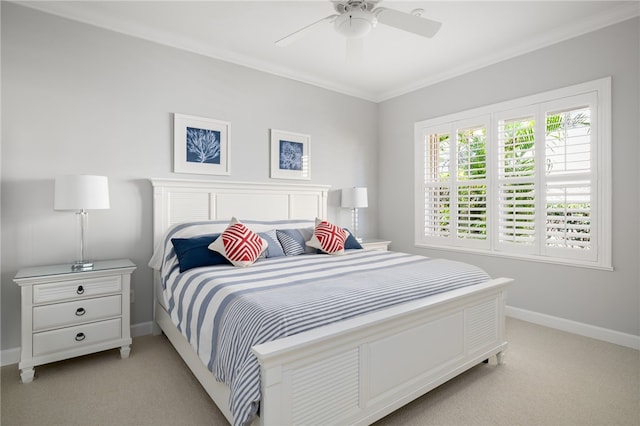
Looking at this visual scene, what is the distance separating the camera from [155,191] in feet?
9.95

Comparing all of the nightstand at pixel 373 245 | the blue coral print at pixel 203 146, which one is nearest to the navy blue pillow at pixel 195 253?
the blue coral print at pixel 203 146

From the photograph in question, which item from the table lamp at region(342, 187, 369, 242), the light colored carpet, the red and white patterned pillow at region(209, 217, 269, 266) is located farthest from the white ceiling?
the light colored carpet

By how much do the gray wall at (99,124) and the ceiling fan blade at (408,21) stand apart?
1834 mm

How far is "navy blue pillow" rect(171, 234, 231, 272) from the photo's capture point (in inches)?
97.4

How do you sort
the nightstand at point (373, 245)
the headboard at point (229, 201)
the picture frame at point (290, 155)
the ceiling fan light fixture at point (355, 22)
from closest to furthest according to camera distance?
the ceiling fan light fixture at point (355, 22)
the headboard at point (229, 201)
the picture frame at point (290, 155)
the nightstand at point (373, 245)

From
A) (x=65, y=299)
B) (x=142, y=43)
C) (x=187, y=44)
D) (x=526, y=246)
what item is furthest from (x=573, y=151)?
(x=65, y=299)

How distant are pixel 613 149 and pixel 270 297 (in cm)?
306

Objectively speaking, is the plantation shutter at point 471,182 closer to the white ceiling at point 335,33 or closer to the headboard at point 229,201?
the white ceiling at point 335,33

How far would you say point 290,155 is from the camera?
13.1ft

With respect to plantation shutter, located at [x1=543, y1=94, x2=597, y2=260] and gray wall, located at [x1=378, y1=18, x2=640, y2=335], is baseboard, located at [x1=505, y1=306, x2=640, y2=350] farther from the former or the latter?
plantation shutter, located at [x1=543, y1=94, x2=597, y2=260]

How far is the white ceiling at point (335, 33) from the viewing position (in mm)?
2678

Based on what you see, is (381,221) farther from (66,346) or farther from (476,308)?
(66,346)

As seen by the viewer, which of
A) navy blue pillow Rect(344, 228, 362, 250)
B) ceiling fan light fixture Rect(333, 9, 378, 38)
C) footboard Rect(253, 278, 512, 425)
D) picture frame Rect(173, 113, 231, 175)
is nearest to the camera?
footboard Rect(253, 278, 512, 425)

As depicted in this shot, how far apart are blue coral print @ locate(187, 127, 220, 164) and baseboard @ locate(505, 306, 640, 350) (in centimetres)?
341
